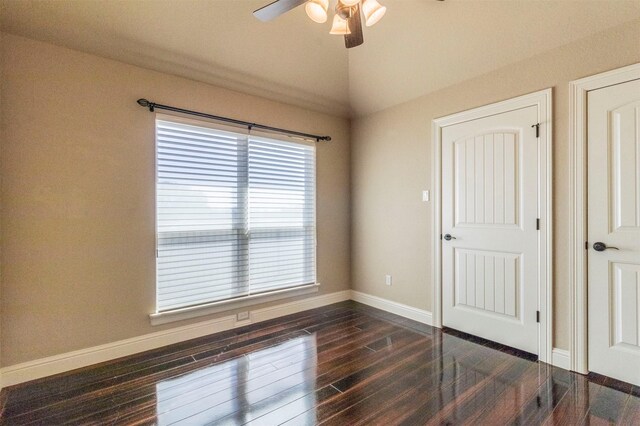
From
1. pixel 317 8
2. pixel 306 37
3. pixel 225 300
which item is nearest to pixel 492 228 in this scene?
pixel 317 8

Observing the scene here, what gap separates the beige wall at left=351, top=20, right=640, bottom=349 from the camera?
2346 mm

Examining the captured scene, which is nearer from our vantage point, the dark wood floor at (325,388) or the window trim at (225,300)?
the dark wood floor at (325,388)

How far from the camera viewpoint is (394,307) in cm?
365

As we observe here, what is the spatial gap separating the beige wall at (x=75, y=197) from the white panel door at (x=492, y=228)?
2629 mm

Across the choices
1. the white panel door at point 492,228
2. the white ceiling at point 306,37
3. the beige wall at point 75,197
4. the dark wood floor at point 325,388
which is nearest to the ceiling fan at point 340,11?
the white ceiling at point 306,37

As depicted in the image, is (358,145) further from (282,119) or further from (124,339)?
(124,339)

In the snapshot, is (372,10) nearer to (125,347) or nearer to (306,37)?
(306,37)

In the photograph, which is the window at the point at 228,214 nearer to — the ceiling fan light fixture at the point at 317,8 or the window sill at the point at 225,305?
the window sill at the point at 225,305

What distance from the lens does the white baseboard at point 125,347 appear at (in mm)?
2215

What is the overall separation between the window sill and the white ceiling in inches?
86.0

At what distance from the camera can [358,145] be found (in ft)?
13.5

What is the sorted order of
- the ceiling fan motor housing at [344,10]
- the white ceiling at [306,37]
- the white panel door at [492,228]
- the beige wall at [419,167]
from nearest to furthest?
1. the ceiling fan motor housing at [344,10]
2. the white ceiling at [306,37]
3. the beige wall at [419,167]
4. the white panel door at [492,228]

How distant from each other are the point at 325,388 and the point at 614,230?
2.31 m

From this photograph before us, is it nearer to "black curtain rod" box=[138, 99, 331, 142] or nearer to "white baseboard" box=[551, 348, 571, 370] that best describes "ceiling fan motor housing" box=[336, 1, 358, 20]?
"black curtain rod" box=[138, 99, 331, 142]
